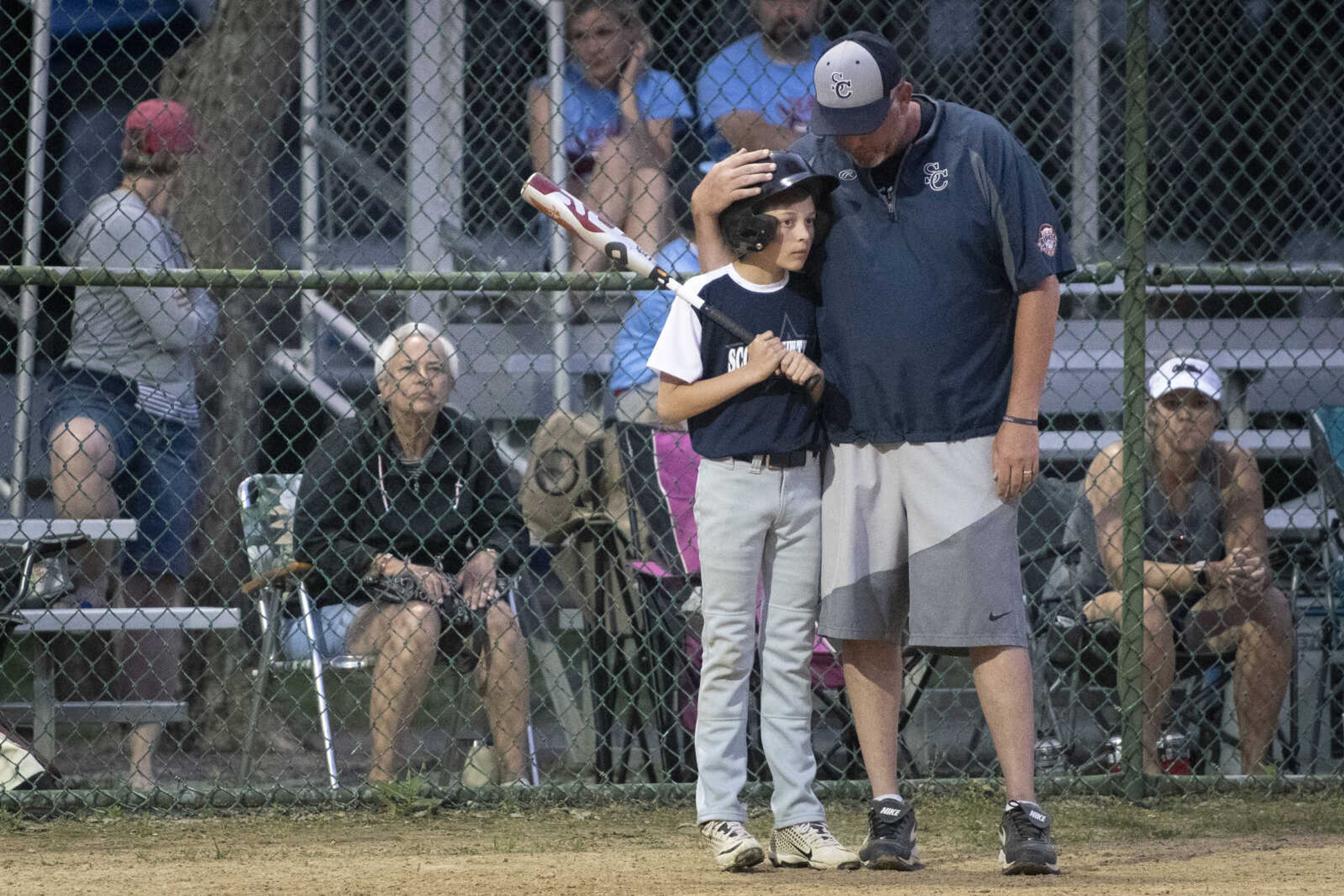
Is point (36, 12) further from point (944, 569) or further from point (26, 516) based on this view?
point (944, 569)

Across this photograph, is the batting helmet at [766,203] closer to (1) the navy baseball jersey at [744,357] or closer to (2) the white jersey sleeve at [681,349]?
(1) the navy baseball jersey at [744,357]

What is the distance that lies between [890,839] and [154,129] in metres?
3.58

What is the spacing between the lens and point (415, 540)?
205 inches

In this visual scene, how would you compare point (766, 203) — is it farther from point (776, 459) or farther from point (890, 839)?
point (890, 839)

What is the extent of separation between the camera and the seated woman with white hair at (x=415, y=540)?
5.06 metres

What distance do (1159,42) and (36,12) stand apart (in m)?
5.18

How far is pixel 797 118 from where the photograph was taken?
19.8 ft

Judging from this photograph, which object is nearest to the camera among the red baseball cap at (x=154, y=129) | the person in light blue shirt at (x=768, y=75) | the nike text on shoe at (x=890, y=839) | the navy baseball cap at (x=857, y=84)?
the navy baseball cap at (x=857, y=84)

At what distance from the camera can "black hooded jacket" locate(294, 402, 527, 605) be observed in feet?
16.9

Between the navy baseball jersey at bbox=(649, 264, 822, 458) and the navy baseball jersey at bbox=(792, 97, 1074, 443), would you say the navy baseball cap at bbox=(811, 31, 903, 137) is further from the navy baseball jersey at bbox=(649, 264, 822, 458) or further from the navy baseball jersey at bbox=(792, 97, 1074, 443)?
the navy baseball jersey at bbox=(649, 264, 822, 458)

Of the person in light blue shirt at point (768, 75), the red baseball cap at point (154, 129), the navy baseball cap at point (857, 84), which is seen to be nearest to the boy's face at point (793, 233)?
the navy baseball cap at point (857, 84)

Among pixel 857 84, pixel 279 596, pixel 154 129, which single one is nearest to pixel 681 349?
pixel 857 84

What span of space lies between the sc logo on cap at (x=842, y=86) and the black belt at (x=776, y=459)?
811 millimetres

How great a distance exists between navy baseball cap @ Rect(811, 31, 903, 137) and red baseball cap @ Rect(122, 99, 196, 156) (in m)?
2.88
